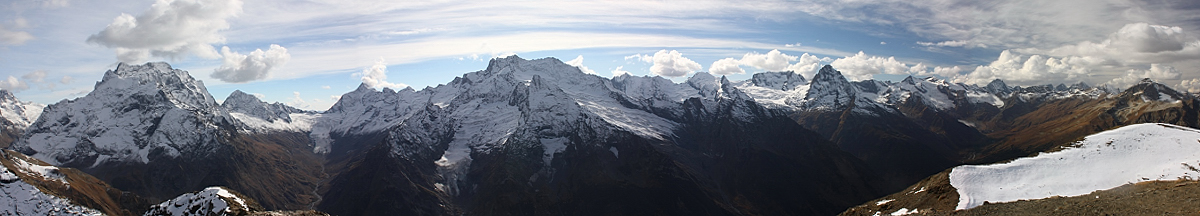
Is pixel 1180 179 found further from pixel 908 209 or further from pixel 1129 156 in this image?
pixel 908 209

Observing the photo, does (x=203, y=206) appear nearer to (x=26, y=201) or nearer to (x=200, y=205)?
(x=200, y=205)

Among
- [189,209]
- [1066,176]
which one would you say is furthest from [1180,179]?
[189,209]

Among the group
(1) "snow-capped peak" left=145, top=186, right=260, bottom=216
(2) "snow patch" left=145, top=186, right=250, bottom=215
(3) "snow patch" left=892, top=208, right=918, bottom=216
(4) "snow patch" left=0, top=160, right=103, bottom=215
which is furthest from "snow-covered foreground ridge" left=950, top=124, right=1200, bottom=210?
(4) "snow patch" left=0, top=160, right=103, bottom=215

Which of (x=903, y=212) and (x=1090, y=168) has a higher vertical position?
(x=1090, y=168)

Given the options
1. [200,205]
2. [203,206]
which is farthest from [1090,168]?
[200,205]

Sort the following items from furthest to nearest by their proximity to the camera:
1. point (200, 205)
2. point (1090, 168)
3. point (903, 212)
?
point (903, 212)
point (1090, 168)
point (200, 205)

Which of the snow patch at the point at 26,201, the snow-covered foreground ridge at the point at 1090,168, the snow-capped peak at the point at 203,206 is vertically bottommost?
the snow patch at the point at 26,201

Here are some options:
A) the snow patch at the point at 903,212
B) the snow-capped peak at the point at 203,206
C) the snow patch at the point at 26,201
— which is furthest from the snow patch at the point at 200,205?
the snow patch at the point at 903,212

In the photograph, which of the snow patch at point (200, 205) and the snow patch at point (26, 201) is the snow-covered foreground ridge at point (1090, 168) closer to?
the snow patch at point (200, 205)

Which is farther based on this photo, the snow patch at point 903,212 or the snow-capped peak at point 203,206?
the snow patch at point 903,212
